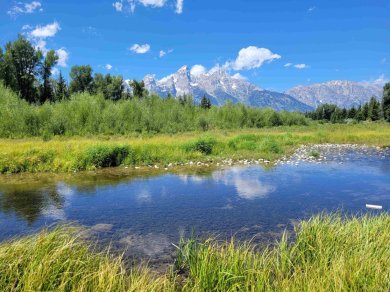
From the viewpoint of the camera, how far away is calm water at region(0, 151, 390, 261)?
11672 mm

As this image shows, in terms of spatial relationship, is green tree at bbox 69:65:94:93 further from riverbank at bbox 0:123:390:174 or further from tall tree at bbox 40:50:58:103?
riverbank at bbox 0:123:390:174

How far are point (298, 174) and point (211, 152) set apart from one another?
398 inches

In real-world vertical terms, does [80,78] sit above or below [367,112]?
above

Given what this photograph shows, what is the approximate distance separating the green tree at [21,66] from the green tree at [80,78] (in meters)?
16.9

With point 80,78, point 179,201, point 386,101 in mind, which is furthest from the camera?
point 386,101

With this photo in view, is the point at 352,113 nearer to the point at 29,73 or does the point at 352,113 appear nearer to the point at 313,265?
the point at 29,73

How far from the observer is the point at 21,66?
6900 cm

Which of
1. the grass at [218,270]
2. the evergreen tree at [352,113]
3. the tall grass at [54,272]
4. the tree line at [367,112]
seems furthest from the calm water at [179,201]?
the evergreen tree at [352,113]

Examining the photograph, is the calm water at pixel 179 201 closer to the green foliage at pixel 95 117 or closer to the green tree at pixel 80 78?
the green foliage at pixel 95 117

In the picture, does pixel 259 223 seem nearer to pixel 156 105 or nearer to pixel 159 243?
pixel 159 243

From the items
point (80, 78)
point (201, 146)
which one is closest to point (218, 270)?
point (201, 146)

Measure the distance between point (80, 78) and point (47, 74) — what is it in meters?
16.4

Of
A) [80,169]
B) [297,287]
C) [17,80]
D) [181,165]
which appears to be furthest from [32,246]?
[17,80]

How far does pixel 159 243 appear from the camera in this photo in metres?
10.6
